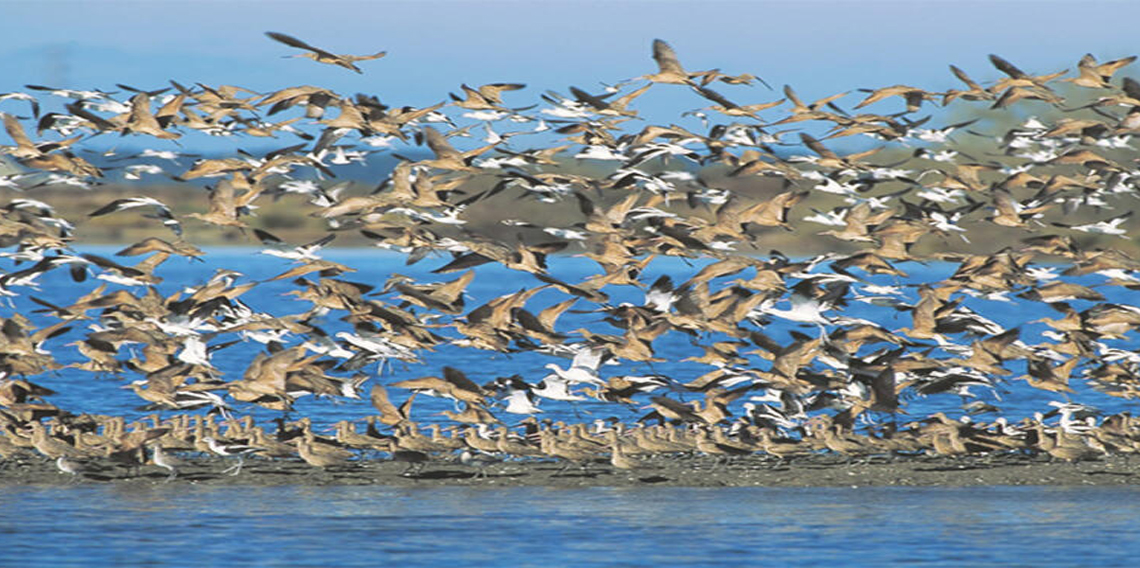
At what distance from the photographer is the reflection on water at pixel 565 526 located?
1866cm

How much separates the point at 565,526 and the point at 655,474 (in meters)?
3.86

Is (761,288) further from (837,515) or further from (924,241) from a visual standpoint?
(924,241)

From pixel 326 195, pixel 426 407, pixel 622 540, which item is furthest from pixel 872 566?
pixel 426 407

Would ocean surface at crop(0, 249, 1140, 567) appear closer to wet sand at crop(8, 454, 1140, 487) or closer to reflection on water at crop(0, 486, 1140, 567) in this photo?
reflection on water at crop(0, 486, 1140, 567)

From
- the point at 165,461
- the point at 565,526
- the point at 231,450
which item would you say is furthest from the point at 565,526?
the point at 165,461

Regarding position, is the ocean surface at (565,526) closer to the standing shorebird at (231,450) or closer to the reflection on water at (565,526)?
the reflection on water at (565,526)

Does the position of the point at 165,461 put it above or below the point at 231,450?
below

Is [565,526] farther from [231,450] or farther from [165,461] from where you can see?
[165,461]

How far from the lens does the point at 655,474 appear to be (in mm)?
24078

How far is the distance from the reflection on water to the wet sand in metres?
0.46

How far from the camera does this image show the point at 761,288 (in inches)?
1014

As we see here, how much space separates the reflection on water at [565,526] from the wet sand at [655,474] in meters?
0.46

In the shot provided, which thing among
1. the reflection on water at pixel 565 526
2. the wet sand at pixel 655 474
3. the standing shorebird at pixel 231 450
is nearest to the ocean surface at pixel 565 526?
the reflection on water at pixel 565 526

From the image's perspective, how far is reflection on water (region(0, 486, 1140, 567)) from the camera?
18.7 meters
